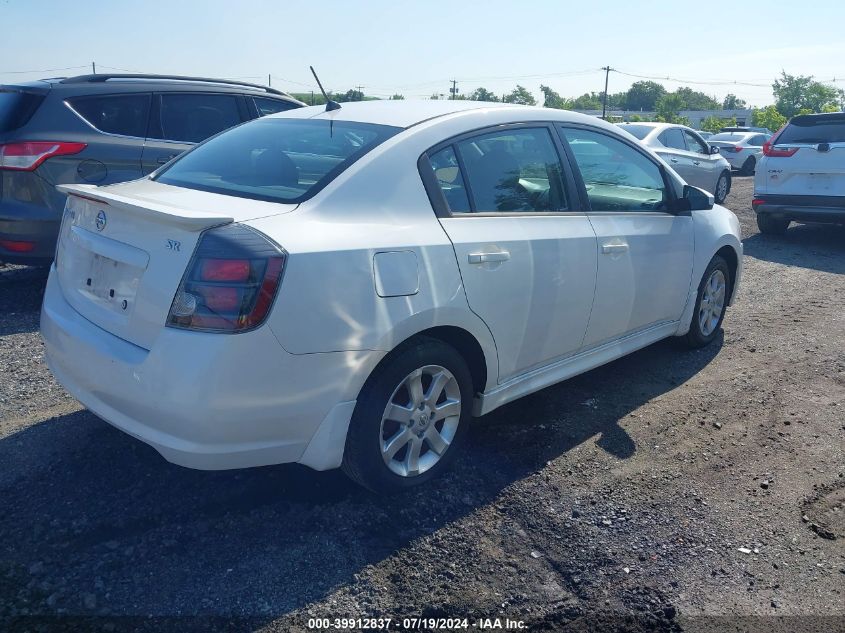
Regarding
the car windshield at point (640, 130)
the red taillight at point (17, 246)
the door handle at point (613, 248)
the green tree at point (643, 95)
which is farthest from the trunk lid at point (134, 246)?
the green tree at point (643, 95)

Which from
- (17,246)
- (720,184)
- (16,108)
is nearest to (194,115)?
(16,108)

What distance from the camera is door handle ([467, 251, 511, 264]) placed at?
3337 mm

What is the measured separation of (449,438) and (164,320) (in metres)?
1.40

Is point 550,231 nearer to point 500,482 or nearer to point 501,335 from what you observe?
point 501,335

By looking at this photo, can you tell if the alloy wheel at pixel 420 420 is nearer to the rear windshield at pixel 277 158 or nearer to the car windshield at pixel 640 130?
the rear windshield at pixel 277 158

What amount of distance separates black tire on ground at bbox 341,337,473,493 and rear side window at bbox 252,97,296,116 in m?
4.88

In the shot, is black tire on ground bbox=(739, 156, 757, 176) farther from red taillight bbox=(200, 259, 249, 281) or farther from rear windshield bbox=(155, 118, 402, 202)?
red taillight bbox=(200, 259, 249, 281)

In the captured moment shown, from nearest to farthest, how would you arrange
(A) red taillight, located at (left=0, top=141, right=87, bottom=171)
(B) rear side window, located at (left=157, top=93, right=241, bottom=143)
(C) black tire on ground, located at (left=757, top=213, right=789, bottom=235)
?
(A) red taillight, located at (left=0, top=141, right=87, bottom=171)
(B) rear side window, located at (left=157, top=93, right=241, bottom=143)
(C) black tire on ground, located at (left=757, top=213, right=789, bottom=235)

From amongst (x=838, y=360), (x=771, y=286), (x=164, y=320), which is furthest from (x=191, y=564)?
(x=771, y=286)

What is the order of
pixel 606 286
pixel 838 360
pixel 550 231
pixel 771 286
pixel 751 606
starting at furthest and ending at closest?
1. pixel 771 286
2. pixel 838 360
3. pixel 606 286
4. pixel 550 231
5. pixel 751 606

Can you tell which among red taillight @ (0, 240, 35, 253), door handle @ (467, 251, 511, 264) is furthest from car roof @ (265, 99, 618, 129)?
red taillight @ (0, 240, 35, 253)

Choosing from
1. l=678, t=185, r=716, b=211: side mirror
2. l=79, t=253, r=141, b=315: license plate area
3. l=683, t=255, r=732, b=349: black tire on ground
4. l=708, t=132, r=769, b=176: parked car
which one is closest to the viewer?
l=79, t=253, r=141, b=315: license plate area

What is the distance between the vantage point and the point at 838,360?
5367mm

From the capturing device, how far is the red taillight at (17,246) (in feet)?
18.1
